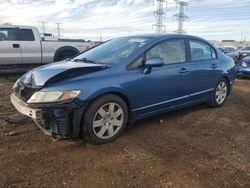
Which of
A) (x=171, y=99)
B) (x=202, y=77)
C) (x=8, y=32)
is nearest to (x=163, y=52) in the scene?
(x=171, y=99)

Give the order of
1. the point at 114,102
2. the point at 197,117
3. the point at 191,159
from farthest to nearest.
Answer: the point at 197,117, the point at 114,102, the point at 191,159

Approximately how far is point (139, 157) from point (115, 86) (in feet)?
3.41

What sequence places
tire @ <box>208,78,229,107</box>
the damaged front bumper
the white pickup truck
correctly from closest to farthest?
the damaged front bumper < tire @ <box>208,78,229,107</box> < the white pickup truck

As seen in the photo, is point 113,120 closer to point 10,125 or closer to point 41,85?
point 41,85

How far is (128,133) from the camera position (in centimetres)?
461

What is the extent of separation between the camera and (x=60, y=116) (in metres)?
3.71

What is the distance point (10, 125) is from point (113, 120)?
6.05 ft

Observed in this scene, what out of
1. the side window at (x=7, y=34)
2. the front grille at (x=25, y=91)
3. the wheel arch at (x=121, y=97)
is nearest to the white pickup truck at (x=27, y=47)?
the side window at (x=7, y=34)

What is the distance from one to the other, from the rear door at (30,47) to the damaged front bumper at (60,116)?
7.13 metres

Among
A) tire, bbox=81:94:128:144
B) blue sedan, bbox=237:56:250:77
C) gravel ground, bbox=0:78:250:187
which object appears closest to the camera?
gravel ground, bbox=0:78:250:187

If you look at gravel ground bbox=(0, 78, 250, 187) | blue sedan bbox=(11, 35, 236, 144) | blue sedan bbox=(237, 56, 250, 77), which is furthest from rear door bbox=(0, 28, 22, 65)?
blue sedan bbox=(237, 56, 250, 77)

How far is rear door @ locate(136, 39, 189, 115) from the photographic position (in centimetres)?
457

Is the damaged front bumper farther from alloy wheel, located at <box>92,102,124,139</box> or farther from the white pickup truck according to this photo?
the white pickup truck

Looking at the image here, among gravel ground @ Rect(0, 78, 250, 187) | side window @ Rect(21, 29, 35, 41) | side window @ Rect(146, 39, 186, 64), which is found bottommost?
gravel ground @ Rect(0, 78, 250, 187)
